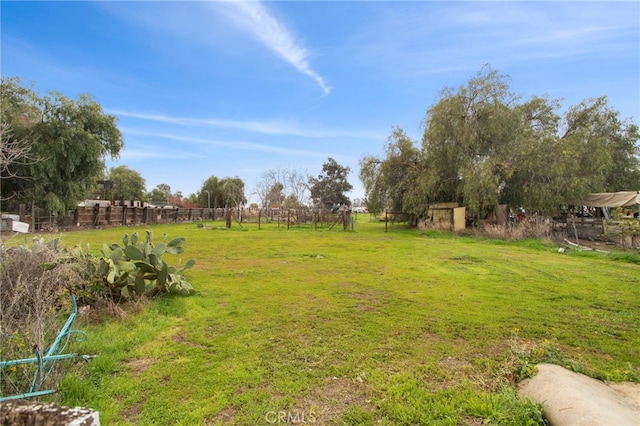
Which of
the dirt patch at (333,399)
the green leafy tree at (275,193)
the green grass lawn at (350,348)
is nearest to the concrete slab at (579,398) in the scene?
the green grass lawn at (350,348)

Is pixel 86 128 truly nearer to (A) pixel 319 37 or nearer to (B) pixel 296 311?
(A) pixel 319 37

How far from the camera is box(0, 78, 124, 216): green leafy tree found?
15.3 m

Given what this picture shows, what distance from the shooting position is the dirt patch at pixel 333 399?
2148 mm

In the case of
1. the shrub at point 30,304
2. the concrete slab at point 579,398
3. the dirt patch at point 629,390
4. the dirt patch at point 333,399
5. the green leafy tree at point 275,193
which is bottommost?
the dirt patch at point 333,399

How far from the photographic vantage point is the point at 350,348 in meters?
3.13

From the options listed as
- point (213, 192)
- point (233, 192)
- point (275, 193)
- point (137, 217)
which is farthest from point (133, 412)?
point (213, 192)

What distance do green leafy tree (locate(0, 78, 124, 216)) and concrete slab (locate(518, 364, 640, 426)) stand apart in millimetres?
19893

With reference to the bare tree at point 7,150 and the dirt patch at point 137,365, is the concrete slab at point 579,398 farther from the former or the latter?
the bare tree at point 7,150

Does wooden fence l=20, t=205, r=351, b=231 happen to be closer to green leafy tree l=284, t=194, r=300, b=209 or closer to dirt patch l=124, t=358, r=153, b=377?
green leafy tree l=284, t=194, r=300, b=209

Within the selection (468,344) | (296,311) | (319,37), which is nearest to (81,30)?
(296,311)

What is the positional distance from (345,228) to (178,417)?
58.5ft

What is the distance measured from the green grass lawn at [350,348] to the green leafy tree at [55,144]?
15579 millimetres

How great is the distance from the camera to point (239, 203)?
39.9m

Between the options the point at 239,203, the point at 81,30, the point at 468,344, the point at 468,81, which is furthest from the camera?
the point at 239,203
